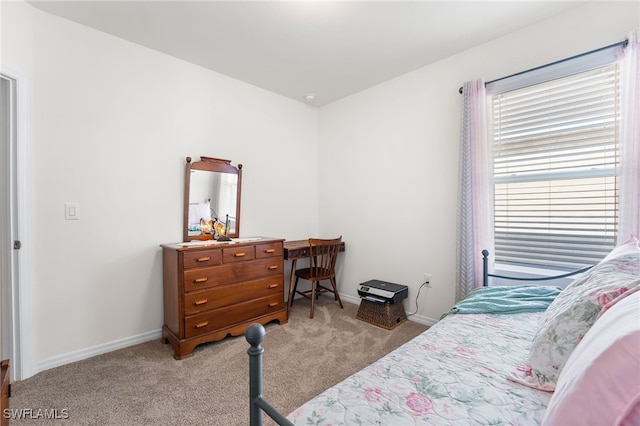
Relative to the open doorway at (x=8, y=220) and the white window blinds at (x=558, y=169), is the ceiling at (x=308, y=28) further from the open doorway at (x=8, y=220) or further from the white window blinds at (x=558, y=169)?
the open doorway at (x=8, y=220)

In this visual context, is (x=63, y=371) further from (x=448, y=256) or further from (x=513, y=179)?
(x=513, y=179)

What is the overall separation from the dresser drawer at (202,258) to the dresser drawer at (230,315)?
399 millimetres

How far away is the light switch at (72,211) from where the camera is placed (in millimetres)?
2123

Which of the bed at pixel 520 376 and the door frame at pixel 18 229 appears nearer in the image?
the bed at pixel 520 376

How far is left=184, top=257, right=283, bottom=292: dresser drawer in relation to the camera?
2264mm

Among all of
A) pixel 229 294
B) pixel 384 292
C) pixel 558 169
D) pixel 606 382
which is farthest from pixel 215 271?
pixel 558 169

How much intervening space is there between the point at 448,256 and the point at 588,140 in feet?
4.34

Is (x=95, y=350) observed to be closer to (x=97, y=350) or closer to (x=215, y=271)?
(x=97, y=350)

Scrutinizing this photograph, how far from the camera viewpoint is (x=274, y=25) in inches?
86.0

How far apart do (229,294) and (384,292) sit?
1440mm

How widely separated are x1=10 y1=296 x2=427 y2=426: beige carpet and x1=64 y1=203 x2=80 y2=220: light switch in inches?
42.6

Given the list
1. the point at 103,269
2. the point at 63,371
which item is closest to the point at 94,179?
the point at 103,269

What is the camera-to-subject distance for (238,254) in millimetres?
2531

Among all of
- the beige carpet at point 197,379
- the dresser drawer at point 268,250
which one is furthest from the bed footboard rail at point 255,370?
the dresser drawer at point 268,250
